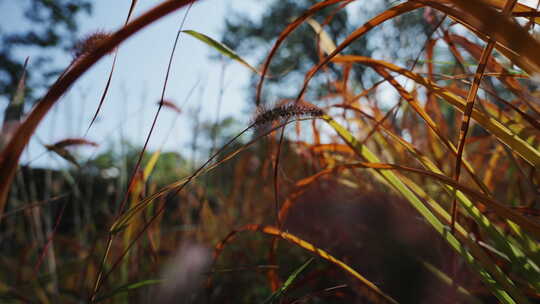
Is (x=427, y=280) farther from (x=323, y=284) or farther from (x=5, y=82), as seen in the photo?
(x=5, y=82)

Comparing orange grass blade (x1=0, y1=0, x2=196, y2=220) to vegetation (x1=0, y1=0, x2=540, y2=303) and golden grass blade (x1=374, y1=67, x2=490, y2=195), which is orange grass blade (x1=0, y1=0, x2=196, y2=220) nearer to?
vegetation (x1=0, y1=0, x2=540, y2=303)

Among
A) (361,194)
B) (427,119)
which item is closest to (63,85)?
(427,119)

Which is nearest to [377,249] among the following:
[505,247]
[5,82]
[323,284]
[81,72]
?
[323,284]

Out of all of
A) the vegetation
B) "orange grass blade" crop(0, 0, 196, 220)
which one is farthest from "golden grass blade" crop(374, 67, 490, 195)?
"orange grass blade" crop(0, 0, 196, 220)

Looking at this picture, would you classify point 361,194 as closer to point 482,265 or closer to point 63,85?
point 482,265

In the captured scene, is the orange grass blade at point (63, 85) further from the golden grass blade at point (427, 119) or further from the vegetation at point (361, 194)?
the golden grass blade at point (427, 119)

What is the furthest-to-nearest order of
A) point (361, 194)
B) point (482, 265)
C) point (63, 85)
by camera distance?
point (361, 194) < point (482, 265) < point (63, 85)

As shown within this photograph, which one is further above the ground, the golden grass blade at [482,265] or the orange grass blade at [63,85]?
the orange grass blade at [63,85]

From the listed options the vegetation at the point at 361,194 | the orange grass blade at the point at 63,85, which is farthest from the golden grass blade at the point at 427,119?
the orange grass blade at the point at 63,85
